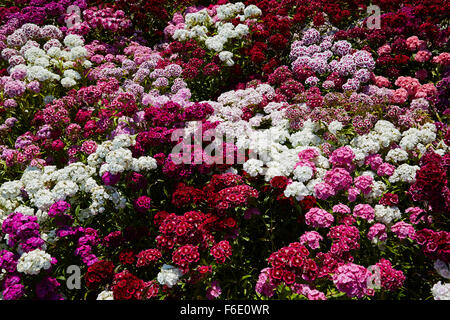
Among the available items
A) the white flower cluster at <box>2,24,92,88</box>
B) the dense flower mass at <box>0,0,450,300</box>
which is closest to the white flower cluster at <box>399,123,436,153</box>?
the dense flower mass at <box>0,0,450,300</box>

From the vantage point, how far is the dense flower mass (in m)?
4.01

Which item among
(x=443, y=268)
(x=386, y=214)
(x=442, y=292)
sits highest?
(x=386, y=214)

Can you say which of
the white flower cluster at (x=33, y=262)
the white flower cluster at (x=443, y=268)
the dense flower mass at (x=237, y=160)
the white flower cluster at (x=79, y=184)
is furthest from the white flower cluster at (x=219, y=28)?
the white flower cluster at (x=443, y=268)

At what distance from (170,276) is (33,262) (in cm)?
151

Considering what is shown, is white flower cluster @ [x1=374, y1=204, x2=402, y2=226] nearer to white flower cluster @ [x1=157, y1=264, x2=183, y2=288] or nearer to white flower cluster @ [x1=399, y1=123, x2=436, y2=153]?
white flower cluster @ [x1=399, y1=123, x2=436, y2=153]

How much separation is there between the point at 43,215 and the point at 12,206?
59cm

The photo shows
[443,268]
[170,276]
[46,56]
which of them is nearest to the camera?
[443,268]

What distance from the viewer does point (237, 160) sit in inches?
203

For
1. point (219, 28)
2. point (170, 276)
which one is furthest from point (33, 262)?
point (219, 28)

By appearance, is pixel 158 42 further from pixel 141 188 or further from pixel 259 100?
pixel 141 188

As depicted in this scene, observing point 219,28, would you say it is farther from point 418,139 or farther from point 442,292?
point 442,292

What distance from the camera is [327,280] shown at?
13.1 feet

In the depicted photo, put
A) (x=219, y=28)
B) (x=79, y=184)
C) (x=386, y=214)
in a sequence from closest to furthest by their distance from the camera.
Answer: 1. (x=386, y=214)
2. (x=79, y=184)
3. (x=219, y=28)
